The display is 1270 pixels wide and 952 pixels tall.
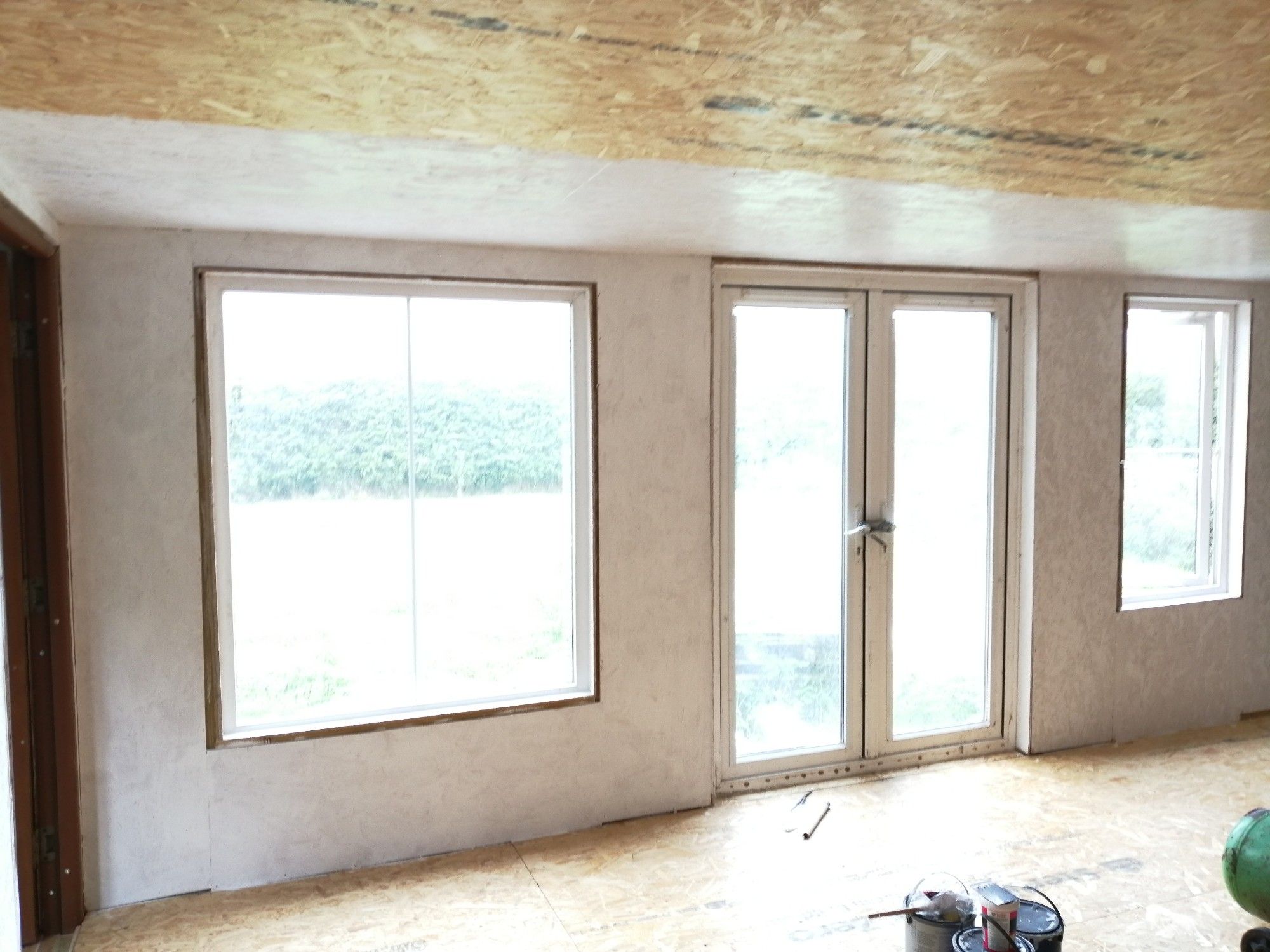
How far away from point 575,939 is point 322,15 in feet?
9.03

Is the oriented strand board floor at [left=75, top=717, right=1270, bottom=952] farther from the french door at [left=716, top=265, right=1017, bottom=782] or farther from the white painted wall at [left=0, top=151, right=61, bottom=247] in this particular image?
the white painted wall at [left=0, top=151, right=61, bottom=247]

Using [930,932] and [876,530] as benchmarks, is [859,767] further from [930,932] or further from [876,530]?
[930,932]

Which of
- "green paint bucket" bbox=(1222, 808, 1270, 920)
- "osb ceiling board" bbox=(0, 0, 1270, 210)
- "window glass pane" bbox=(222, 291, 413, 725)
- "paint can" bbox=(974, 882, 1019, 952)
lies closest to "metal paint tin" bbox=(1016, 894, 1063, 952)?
"paint can" bbox=(974, 882, 1019, 952)

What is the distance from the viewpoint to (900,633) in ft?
15.0

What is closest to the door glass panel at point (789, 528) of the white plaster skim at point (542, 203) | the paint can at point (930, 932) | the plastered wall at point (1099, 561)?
the white plaster skim at point (542, 203)

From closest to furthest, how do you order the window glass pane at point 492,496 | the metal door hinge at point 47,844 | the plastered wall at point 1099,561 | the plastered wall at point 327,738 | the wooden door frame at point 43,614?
the wooden door frame at point 43,614 → the metal door hinge at point 47,844 → the plastered wall at point 327,738 → the window glass pane at point 492,496 → the plastered wall at point 1099,561

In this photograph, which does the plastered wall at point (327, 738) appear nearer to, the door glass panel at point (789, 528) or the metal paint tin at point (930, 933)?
the door glass panel at point (789, 528)

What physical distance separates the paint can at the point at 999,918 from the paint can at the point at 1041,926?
86 millimetres

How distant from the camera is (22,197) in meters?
2.56

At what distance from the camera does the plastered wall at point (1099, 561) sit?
469 cm

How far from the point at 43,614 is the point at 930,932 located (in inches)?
112

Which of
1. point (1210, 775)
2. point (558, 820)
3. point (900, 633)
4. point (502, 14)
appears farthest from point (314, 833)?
point (1210, 775)

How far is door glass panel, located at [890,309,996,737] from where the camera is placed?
178 inches

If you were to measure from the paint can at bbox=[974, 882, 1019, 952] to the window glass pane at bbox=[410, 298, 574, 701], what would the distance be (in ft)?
6.74
